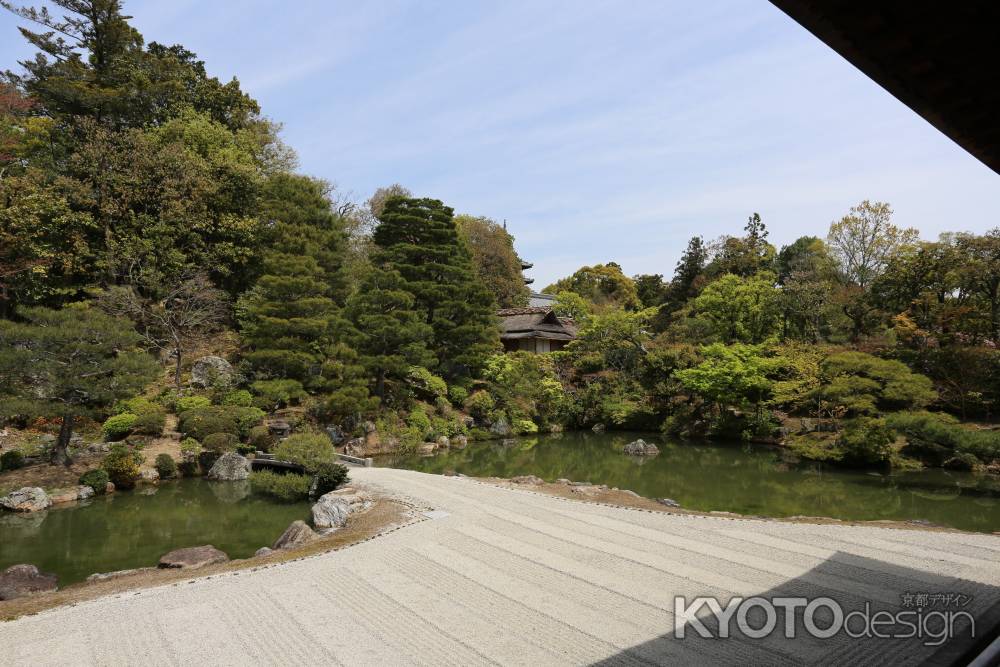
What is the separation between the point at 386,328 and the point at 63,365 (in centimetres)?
781

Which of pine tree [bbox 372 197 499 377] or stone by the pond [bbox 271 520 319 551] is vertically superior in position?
pine tree [bbox 372 197 499 377]

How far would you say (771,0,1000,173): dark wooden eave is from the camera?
171cm

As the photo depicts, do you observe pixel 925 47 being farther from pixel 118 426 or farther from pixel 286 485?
pixel 118 426

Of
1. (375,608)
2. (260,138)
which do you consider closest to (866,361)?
(375,608)

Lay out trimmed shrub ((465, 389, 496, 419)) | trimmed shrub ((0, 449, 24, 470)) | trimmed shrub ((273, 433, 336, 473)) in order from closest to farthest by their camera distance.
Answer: trimmed shrub ((273, 433, 336, 473)) → trimmed shrub ((0, 449, 24, 470)) → trimmed shrub ((465, 389, 496, 419))

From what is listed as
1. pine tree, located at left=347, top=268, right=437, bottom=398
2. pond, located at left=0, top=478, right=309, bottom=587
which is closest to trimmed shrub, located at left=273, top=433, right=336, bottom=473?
pond, located at left=0, top=478, right=309, bottom=587

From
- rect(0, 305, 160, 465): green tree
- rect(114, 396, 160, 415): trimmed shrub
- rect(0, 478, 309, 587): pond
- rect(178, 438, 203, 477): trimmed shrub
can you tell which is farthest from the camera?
rect(114, 396, 160, 415): trimmed shrub

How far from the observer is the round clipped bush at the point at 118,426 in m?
13.2

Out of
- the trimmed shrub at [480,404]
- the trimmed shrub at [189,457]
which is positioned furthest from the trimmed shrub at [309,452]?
the trimmed shrub at [480,404]

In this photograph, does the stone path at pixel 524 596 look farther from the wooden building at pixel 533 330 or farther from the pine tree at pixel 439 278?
the wooden building at pixel 533 330

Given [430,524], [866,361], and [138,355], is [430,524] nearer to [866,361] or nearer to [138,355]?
[138,355]

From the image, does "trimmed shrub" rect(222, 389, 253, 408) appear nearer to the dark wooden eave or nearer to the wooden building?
the wooden building

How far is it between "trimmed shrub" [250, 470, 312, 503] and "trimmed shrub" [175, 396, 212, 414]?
4546 mm

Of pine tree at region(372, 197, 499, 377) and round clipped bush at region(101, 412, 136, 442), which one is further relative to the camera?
pine tree at region(372, 197, 499, 377)
